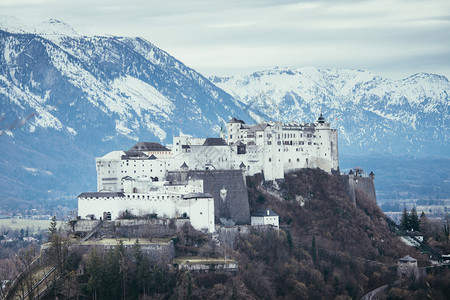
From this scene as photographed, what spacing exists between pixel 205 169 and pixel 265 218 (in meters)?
9.07

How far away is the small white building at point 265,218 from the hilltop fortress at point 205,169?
41.8 inches

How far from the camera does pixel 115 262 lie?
81.9 meters

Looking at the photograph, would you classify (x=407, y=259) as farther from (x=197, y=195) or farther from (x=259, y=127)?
(x=197, y=195)

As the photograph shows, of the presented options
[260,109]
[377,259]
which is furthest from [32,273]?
[260,109]

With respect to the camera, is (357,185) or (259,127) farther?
(357,185)

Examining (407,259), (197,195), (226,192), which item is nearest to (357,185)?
(407,259)

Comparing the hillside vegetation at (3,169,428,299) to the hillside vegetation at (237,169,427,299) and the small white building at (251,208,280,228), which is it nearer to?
the hillside vegetation at (237,169,427,299)

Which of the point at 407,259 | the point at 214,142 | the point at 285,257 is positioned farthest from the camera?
the point at 214,142

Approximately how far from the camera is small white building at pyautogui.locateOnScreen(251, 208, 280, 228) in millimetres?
99250

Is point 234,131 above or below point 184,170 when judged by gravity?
above

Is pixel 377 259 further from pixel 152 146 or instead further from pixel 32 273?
pixel 32 273

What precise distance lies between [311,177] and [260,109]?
942 inches

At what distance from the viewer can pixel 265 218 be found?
99.3 meters

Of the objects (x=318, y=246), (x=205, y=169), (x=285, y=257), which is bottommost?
(x=285, y=257)
